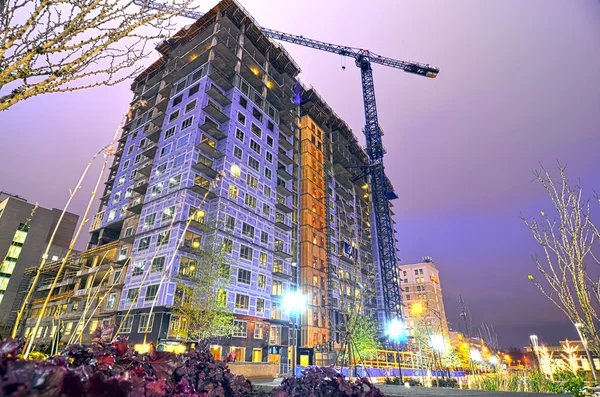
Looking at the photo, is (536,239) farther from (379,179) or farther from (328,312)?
(379,179)

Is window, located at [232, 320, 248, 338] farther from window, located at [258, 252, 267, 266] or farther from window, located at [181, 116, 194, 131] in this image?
window, located at [181, 116, 194, 131]

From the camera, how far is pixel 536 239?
6.75m

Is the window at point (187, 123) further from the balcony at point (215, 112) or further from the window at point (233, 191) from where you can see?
the window at point (233, 191)

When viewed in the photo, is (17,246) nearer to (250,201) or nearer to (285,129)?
(250,201)

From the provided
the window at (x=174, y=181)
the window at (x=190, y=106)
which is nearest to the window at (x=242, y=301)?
the window at (x=174, y=181)

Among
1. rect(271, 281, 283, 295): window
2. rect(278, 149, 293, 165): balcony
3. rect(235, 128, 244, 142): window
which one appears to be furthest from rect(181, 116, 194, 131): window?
rect(271, 281, 283, 295): window

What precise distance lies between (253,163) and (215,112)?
788 centimetres

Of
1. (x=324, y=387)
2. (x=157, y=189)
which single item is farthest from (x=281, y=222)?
(x=324, y=387)

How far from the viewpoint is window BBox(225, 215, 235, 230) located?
3338cm

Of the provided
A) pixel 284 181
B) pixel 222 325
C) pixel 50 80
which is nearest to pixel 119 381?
pixel 50 80

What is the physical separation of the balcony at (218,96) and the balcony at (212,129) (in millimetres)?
3981

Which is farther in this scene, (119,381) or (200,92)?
(200,92)

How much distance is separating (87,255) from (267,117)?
32.0 m

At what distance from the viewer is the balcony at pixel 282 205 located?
42438mm
